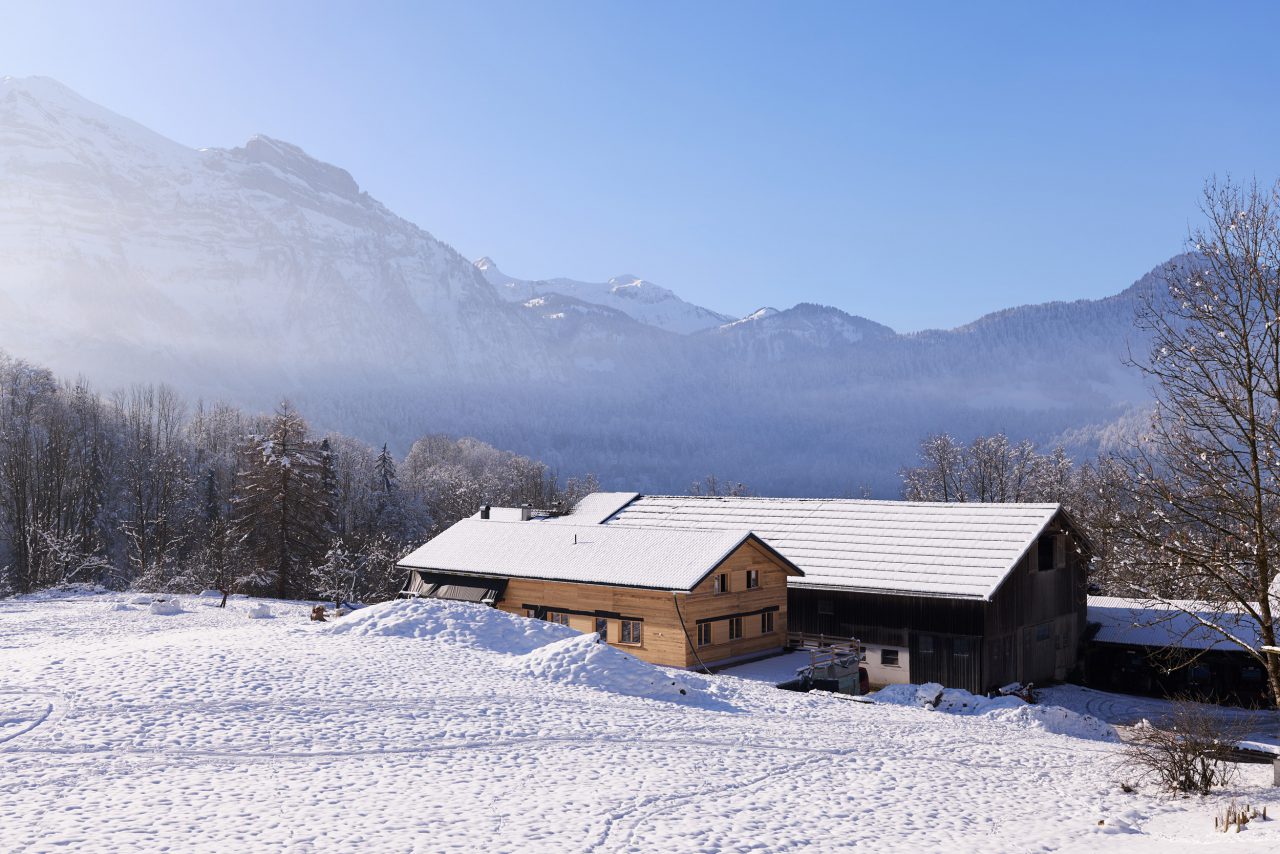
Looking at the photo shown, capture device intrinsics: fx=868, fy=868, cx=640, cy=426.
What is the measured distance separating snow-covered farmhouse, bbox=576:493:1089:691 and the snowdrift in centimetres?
411

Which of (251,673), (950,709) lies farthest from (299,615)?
(950,709)

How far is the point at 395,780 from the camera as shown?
1636 centimetres

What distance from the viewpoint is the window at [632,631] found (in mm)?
37972

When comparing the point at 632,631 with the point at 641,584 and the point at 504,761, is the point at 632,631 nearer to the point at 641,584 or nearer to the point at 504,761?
the point at 641,584

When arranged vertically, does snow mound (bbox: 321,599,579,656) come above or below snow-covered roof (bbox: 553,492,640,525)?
below

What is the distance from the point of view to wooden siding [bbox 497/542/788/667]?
36875mm

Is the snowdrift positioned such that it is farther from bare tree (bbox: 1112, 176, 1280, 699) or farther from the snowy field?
bare tree (bbox: 1112, 176, 1280, 699)

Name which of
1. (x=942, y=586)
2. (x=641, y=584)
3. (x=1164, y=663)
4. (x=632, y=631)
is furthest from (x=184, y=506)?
(x=1164, y=663)

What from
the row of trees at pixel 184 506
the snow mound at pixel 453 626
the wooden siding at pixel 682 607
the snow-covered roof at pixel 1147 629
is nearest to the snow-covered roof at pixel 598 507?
the wooden siding at pixel 682 607

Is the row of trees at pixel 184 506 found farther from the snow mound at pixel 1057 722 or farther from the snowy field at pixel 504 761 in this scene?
the snow mound at pixel 1057 722

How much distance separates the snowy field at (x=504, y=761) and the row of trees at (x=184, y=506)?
97.6ft

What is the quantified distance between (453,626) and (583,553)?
10198 mm

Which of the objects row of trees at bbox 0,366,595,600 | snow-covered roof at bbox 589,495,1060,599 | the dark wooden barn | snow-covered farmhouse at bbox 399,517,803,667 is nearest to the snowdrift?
snow-covered roof at bbox 589,495,1060,599

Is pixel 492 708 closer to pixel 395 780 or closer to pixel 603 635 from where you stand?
pixel 395 780
